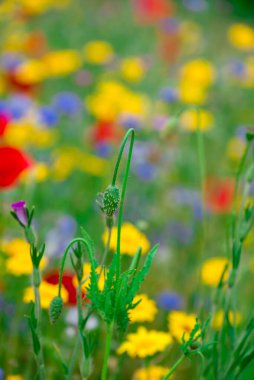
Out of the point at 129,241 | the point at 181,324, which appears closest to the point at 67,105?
the point at 129,241

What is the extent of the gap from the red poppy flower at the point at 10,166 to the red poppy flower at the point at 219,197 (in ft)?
2.42

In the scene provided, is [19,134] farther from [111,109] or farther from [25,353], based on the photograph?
[25,353]

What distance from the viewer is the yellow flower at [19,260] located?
1.03 metres

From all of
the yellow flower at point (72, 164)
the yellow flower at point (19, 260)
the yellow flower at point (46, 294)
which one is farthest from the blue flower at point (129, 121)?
the yellow flower at point (46, 294)

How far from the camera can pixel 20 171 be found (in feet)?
3.99

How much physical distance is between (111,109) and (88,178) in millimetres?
226

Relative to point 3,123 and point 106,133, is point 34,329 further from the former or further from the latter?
point 106,133

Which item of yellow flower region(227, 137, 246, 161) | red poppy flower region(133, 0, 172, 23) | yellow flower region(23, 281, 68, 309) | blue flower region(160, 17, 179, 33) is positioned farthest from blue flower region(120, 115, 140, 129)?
red poppy flower region(133, 0, 172, 23)

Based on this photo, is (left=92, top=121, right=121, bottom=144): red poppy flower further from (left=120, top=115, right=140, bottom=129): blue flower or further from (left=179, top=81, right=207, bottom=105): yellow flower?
(left=179, top=81, right=207, bottom=105): yellow flower

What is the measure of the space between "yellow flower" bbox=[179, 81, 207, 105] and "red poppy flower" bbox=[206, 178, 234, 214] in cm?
41

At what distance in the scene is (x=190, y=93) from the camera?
7.60ft

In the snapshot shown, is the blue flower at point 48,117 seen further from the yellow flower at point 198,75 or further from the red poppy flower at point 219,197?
the yellow flower at point 198,75

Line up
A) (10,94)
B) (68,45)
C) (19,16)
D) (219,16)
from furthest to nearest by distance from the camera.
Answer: (219,16), (68,45), (19,16), (10,94)

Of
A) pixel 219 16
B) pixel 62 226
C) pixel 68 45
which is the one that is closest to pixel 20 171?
pixel 62 226
